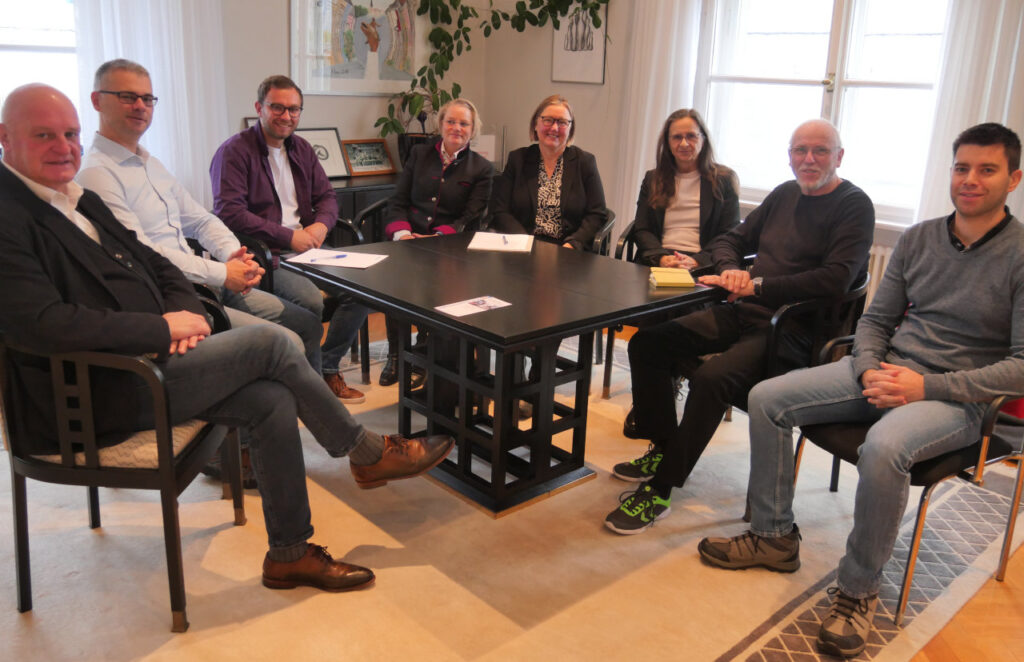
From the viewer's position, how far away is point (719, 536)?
262cm

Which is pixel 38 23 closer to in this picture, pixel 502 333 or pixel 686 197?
pixel 686 197

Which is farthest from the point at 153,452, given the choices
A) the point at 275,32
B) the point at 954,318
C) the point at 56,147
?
the point at 275,32

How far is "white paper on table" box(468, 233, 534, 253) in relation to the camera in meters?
3.26

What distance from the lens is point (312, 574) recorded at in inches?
87.6

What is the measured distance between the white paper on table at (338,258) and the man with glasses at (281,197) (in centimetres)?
43

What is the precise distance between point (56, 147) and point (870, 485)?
2.13 m

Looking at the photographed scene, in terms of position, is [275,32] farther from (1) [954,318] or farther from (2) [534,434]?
(1) [954,318]

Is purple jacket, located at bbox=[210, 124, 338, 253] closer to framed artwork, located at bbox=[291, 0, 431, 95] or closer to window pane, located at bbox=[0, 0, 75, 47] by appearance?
window pane, located at bbox=[0, 0, 75, 47]

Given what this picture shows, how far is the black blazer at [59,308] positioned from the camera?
6.05 feet

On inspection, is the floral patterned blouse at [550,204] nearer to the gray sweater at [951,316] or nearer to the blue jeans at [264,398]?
the gray sweater at [951,316]

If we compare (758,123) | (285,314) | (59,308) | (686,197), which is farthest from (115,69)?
(758,123)

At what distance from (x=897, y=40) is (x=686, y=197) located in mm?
1636

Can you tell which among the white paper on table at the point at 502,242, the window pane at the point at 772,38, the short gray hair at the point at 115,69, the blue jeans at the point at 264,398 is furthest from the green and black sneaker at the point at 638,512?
the window pane at the point at 772,38

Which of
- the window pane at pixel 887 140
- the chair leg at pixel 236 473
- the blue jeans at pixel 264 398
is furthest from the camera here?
the window pane at pixel 887 140
